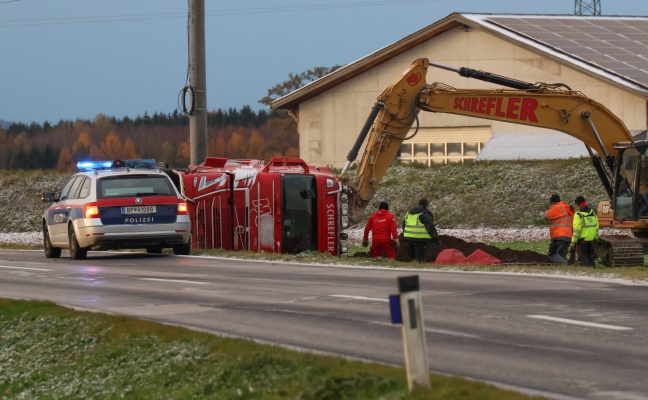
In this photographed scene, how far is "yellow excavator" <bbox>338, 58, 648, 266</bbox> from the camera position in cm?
2906

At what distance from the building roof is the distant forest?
6274 cm

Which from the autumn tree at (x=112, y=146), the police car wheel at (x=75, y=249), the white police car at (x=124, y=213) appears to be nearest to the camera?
the white police car at (x=124, y=213)

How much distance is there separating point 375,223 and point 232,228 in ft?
13.3

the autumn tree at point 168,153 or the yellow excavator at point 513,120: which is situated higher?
the autumn tree at point 168,153

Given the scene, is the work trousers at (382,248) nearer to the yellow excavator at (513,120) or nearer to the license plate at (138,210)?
the yellow excavator at (513,120)

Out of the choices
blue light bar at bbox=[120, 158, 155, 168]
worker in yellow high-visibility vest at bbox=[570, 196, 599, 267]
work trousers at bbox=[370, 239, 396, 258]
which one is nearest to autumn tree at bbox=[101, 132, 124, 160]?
blue light bar at bbox=[120, 158, 155, 168]

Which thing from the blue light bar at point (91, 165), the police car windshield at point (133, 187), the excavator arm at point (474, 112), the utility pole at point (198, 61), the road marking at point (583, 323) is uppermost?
the utility pole at point (198, 61)

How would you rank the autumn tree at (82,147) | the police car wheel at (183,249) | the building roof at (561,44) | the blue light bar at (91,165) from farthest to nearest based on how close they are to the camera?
the autumn tree at (82,147) < the building roof at (561,44) < the blue light bar at (91,165) < the police car wheel at (183,249)

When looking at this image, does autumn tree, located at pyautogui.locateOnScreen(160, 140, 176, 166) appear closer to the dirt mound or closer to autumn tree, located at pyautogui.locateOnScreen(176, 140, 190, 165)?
autumn tree, located at pyautogui.locateOnScreen(176, 140, 190, 165)

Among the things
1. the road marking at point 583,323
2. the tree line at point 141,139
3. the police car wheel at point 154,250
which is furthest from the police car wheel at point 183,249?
the tree line at point 141,139

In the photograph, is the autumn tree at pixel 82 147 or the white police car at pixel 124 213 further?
the autumn tree at pixel 82 147

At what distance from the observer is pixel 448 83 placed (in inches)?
2317

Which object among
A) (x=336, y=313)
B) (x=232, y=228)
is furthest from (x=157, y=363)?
(x=232, y=228)

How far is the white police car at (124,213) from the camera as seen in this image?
2562 cm
